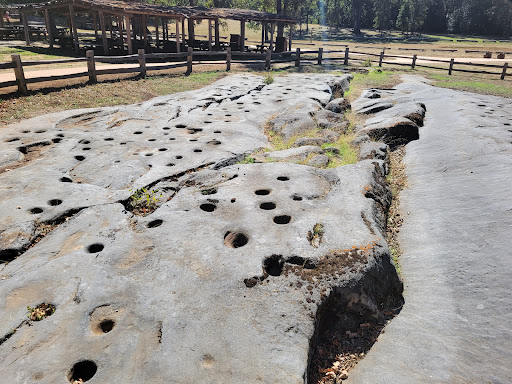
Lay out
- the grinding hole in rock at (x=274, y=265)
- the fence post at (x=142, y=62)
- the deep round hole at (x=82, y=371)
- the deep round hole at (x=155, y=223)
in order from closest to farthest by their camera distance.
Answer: the deep round hole at (x=82, y=371), the grinding hole in rock at (x=274, y=265), the deep round hole at (x=155, y=223), the fence post at (x=142, y=62)

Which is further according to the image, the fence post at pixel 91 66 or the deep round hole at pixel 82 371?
the fence post at pixel 91 66

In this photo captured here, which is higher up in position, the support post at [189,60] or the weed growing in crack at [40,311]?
the support post at [189,60]


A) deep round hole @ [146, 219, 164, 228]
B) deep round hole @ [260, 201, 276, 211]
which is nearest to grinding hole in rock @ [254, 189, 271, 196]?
deep round hole @ [260, 201, 276, 211]

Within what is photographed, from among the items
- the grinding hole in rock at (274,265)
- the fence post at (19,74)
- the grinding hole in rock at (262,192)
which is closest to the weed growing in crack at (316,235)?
the grinding hole in rock at (274,265)

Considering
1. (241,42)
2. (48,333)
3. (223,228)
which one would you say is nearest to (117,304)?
(48,333)

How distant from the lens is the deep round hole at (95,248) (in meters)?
4.42

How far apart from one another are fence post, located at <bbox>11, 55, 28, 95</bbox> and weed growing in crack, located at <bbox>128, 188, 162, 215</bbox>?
A: 28.4 ft

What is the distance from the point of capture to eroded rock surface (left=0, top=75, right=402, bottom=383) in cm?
310

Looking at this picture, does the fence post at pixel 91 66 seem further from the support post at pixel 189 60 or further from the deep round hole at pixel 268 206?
the deep round hole at pixel 268 206

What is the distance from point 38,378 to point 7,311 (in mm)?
975

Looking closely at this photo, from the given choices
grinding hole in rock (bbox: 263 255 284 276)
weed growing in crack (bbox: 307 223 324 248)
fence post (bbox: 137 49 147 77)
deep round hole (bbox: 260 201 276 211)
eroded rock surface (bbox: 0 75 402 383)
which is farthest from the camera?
fence post (bbox: 137 49 147 77)

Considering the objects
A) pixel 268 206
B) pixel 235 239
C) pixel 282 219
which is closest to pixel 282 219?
pixel 282 219

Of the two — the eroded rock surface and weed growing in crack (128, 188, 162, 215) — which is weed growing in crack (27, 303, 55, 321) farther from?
weed growing in crack (128, 188, 162, 215)

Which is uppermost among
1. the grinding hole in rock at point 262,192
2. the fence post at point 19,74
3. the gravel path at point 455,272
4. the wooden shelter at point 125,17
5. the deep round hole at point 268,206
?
the wooden shelter at point 125,17
